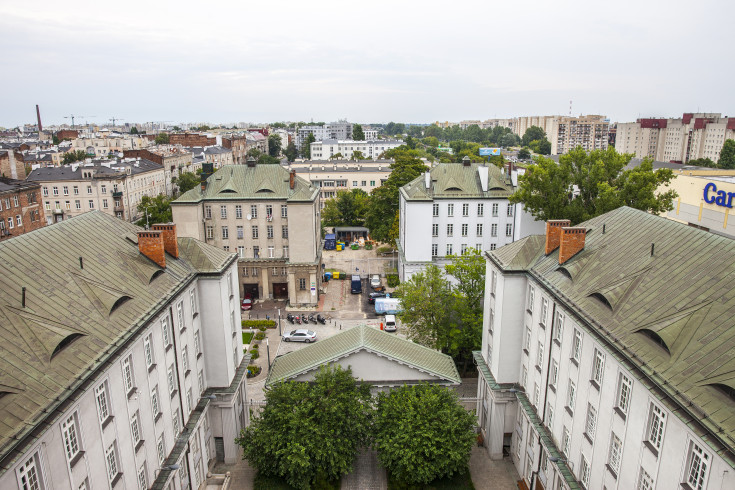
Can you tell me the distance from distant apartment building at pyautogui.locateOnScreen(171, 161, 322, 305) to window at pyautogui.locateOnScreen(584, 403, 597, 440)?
135 feet

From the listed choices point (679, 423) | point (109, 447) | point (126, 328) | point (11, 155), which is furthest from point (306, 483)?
point (11, 155)

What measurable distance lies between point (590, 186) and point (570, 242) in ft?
79.6

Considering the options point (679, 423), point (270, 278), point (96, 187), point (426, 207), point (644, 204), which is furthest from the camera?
point (96, 187)

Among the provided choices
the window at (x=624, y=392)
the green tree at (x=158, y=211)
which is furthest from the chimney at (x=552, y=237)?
the green tree at (x=158, y=211)

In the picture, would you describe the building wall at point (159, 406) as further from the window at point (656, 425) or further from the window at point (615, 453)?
the window at point (615, 453)

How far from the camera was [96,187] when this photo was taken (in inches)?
3684

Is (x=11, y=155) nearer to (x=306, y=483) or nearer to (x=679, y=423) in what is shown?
(x=306, y=483)

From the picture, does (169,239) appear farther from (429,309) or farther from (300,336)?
(300,336)

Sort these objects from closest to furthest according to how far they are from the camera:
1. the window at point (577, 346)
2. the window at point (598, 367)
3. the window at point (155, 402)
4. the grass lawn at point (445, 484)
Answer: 1. the window at point (598, 367)
2. the window at point (577, 346)
3. the window at point (155, 402)
4. the grass lawn at point (445, 484)

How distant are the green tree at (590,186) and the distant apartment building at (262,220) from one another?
24916mm

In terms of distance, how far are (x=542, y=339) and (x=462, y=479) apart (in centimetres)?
1055

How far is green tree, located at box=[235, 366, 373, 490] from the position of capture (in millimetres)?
28969

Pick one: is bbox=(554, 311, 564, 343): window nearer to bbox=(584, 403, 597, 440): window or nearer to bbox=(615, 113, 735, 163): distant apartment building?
bbox=(584, 403, 597, 440): window

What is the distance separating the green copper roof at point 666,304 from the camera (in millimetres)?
16281
